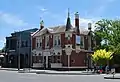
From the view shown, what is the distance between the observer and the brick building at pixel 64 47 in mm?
51688

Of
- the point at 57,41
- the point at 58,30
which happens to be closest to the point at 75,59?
the point at 57,41

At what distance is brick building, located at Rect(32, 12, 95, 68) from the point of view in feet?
170

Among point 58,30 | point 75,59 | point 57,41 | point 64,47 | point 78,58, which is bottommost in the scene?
point 75,59

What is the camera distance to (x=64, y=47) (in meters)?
52.0

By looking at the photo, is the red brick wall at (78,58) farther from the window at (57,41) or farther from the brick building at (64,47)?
the window at (57,41)

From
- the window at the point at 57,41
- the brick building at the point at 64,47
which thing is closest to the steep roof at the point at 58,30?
the brick building at the point at 64,47

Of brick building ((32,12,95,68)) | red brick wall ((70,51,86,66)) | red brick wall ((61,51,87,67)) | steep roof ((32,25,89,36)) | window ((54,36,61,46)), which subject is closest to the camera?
red brick wall ((61,51,87,67))

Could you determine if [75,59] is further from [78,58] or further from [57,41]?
[57,41]

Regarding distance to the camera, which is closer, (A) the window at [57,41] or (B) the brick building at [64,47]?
(B) the brick building at [64,47]

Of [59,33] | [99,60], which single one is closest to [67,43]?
[59,33]

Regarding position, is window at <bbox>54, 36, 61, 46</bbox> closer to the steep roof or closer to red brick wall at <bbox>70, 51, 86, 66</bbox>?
the steep roof

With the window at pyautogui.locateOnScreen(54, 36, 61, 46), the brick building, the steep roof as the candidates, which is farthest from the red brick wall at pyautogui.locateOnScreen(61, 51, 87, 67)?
the steep roof

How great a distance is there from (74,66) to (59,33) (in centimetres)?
663

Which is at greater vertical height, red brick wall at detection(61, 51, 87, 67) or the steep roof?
the steep roof
